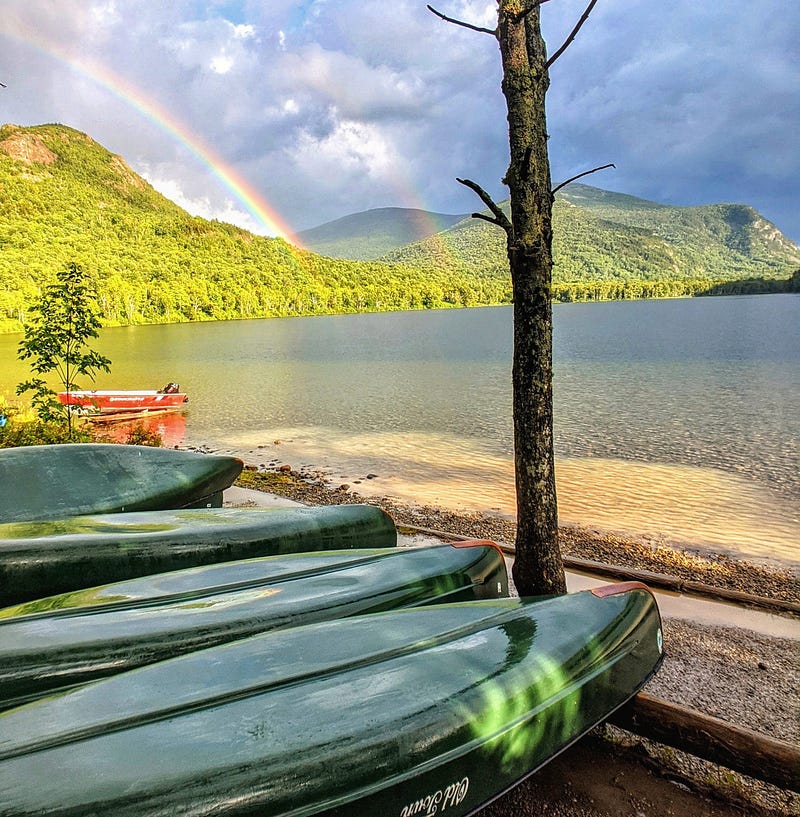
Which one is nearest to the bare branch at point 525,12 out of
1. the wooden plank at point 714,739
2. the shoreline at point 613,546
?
the wooden plank at point 714,739

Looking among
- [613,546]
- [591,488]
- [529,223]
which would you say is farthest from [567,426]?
[529,223]

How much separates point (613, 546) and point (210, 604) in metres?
5.20

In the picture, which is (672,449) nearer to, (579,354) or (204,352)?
(579,354)

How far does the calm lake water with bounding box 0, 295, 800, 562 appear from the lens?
9500 millimetres

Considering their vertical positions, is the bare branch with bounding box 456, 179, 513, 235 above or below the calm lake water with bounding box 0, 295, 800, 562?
above

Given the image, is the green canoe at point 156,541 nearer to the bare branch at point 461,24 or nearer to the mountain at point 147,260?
the bare branch at point 461,24

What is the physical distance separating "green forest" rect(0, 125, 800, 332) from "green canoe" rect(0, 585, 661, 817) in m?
78.8

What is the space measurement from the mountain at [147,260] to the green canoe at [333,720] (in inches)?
3126

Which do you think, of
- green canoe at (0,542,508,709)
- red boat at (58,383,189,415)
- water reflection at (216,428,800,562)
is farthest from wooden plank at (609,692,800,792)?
red boat at (58,383,189,415)

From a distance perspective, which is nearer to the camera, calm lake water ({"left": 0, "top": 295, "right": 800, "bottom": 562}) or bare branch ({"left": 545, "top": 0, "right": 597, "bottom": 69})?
bare branch ({"left": 545, "top": 0, "right": 597, "bottom": 69})

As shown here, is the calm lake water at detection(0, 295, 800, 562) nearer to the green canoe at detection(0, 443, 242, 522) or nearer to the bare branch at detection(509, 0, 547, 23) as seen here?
the green canoe at detection(0, 443, 242, 522)

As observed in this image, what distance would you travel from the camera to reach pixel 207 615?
3.01m

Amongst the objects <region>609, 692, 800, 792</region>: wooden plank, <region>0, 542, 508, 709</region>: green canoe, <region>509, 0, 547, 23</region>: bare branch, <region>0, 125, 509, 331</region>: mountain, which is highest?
<region>0, 125, 509, 331</region>: mountain

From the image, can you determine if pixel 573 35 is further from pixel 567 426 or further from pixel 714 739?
pixel 567 426
